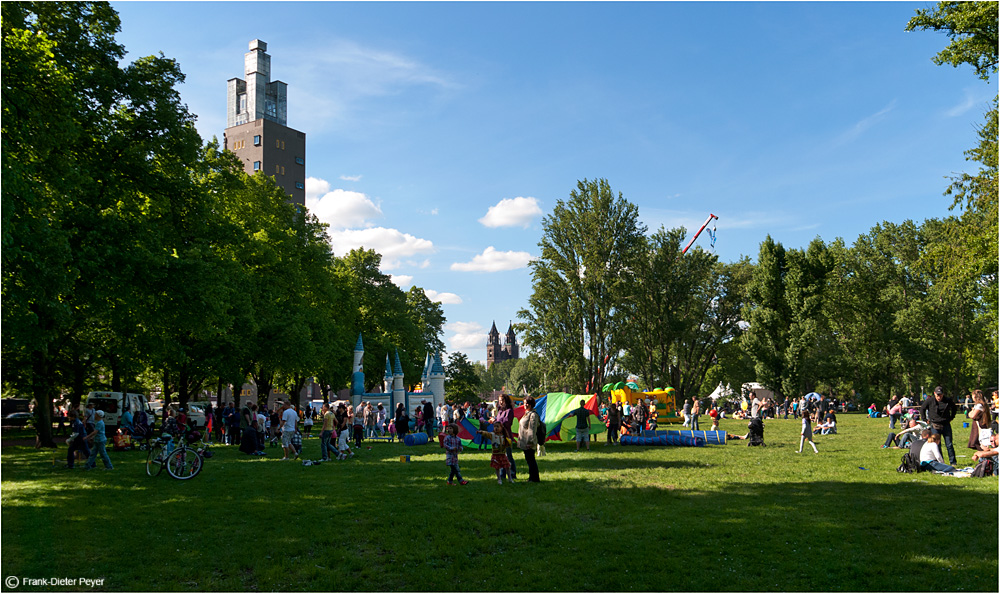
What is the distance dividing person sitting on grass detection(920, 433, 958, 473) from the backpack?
808 millimetres

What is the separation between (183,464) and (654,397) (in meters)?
31.7

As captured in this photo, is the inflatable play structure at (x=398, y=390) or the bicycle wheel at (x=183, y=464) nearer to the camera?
the bicycle wheel at (x=183, y=464)

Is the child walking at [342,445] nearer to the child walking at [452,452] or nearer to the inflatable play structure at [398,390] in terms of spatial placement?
the child walking at [452,452]

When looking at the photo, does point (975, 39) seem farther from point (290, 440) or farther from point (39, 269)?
point (39, 269)

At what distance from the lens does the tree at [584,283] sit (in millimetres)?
48719

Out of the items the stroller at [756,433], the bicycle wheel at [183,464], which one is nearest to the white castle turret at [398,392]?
the stroller at [756,433]

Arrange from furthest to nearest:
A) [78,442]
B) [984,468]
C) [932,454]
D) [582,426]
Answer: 1. [582,426]
2. [78,442]
3. [932,454]
4. [984,468]

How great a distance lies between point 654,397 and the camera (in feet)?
138

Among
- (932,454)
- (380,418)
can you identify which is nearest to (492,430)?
(932,454)

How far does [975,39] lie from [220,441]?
29464 millimetres

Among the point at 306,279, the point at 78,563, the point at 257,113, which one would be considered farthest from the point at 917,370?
the point at 257,113

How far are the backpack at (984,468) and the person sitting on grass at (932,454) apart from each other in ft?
2.65

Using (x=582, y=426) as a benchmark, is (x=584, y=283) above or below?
above

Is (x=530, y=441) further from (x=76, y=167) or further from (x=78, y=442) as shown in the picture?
(x=76, y=167)
